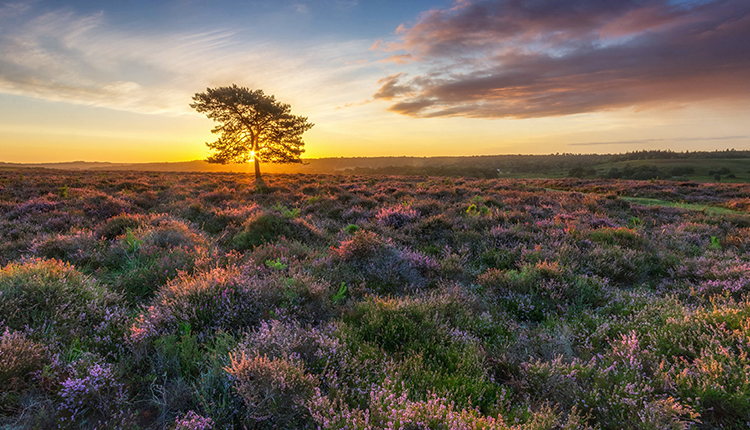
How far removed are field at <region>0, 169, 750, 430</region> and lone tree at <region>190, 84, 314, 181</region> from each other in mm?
25170

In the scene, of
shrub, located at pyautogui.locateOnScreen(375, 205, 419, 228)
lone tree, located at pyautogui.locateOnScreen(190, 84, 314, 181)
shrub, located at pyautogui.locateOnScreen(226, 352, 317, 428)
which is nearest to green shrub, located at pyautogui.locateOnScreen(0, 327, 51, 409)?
shrub, located at pyautogui.locateOnScreen(226, 352, 317, 428)

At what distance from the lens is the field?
2.39 metres

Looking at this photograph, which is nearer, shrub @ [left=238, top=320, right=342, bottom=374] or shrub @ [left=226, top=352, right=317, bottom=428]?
shrub @ [left=226, top=352, right=317, bottom=428]

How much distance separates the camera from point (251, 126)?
104 feet

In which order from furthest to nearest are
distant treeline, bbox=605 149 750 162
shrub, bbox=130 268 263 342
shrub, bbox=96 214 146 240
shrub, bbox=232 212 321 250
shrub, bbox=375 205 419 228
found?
distant treeline, bbox=605 149 750 162 → shrub, bbox=375 205 419 228 → shrub, bbox=232 212 321 250 → shrub, bbox=96 214 146 240 → shrub, bbox=130 268 263 342

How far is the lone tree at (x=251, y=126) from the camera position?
29.4 m

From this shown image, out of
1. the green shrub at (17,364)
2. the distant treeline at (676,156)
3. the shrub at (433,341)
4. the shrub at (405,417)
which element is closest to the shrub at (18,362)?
the green shrub at (17,364)

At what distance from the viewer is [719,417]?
2537mm

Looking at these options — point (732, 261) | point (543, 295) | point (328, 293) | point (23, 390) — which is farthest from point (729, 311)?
point (23, 390)

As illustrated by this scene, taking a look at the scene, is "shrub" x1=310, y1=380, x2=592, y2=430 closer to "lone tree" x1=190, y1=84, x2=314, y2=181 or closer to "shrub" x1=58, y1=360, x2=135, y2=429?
"shrub" x1=58, y1=360, x2=135, y2=429

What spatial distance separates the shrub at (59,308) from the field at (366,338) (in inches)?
0.8

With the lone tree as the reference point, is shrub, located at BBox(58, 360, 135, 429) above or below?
below

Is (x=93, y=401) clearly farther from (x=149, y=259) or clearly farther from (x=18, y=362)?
(x=149, y=259)

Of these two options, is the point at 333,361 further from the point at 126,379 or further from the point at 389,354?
the point at 126,379
